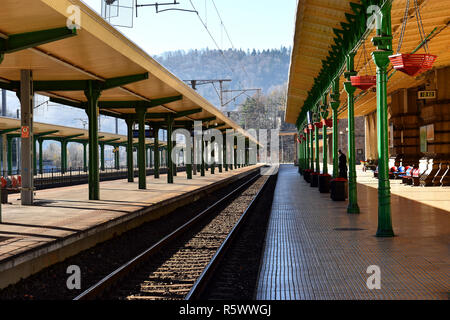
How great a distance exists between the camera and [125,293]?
6.58 m

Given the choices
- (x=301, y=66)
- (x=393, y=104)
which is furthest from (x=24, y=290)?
(x=393, y=104)

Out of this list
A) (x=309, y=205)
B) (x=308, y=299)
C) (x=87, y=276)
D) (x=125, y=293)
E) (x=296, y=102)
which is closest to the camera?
(x=308, y=299)

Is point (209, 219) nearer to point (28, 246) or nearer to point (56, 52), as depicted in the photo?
point (56, 52)

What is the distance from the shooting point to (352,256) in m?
7.77

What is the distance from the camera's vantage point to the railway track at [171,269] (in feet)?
21.1

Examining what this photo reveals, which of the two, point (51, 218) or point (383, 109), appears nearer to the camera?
point (383, 109)

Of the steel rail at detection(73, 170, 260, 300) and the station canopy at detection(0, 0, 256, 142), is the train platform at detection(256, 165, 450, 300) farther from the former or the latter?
the station canopy at detection(0, 0, 256, 142)

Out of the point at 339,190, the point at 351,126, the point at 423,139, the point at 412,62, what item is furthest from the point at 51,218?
the point at 423,139

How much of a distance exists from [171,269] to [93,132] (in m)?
8.94

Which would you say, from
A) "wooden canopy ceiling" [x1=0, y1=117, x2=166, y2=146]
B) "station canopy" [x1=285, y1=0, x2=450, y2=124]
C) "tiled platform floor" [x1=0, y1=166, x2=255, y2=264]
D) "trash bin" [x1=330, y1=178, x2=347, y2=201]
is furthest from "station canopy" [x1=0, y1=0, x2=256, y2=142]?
"wooden canopy ceiling" [x1=0, y1=117, x2=166, y2=146]

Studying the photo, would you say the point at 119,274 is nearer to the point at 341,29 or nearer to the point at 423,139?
the point at 341,29

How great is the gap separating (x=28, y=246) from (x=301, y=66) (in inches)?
537

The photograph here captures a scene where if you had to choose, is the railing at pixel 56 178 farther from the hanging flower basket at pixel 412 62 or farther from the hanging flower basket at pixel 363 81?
the hanging flower basket at pixel 412 62

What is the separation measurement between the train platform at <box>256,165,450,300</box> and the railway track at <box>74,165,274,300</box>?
0.92m
